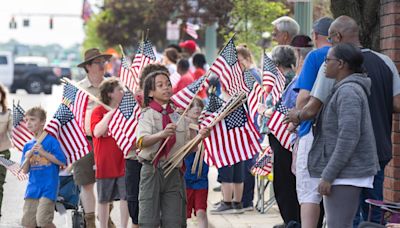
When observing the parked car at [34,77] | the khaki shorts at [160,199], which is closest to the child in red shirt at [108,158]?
the khaki shorts at [160,199]

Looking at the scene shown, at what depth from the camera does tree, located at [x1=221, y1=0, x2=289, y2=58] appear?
683 inches

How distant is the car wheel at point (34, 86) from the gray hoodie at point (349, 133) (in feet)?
160

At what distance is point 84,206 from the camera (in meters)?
11.1

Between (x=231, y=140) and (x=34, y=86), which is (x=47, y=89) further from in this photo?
(x=231, y=140)

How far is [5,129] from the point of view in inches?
436

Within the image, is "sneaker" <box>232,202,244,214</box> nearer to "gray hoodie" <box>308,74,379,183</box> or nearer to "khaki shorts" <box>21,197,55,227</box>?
"khaki shorts" <box>21,197,55,227</box>

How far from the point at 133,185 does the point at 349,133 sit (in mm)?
3367

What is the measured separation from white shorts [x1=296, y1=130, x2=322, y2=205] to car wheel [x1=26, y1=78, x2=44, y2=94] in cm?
4774

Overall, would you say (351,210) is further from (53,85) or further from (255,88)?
(53,85)

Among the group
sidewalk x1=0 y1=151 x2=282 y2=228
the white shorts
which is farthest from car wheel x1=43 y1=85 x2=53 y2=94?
the white shorts

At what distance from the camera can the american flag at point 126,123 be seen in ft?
32.7

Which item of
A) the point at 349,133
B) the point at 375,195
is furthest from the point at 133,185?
the point at 349,133

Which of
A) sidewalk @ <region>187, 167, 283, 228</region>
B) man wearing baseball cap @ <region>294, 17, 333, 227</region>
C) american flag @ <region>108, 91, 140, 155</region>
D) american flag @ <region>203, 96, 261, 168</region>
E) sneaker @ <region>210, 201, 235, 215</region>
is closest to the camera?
man wearing baseball cap @ <region>294, 17, 333, 227</region>

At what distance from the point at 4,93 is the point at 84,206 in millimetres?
1419
